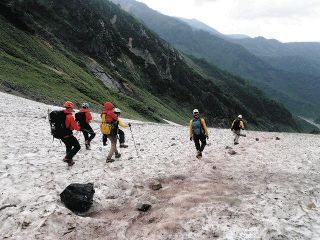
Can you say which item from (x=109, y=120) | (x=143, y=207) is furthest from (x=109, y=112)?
(x=143, y=207)

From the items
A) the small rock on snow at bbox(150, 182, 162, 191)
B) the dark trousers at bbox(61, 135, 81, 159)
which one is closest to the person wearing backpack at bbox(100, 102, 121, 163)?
the dark trousers at bbox(61, 135, 81, 159)

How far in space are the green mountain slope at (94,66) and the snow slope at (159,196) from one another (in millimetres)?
38085

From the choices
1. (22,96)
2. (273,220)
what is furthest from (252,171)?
(22,96)

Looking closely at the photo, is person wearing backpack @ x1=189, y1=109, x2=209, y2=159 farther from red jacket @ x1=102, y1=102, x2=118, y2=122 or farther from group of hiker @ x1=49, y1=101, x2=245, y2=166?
red jacket @ x1=102, y1=102, x2=118, y2=122

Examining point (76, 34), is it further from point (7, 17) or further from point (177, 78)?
point (177, 78)

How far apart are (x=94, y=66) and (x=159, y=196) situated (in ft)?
333

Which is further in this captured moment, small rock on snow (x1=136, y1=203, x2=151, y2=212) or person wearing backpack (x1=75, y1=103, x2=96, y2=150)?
person wearing backpack (x1=75, y1=103, x2=96, y2=150)

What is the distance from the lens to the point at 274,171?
19.0 meters

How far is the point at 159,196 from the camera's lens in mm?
14086

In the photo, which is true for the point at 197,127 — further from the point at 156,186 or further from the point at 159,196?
the point at 159,196

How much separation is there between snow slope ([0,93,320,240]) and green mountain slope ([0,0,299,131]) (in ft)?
125

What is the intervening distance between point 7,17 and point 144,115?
41.1 m

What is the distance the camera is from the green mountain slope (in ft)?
226

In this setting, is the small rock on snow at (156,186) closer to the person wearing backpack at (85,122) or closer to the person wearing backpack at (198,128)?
the person wearing backpack at (198,128)
